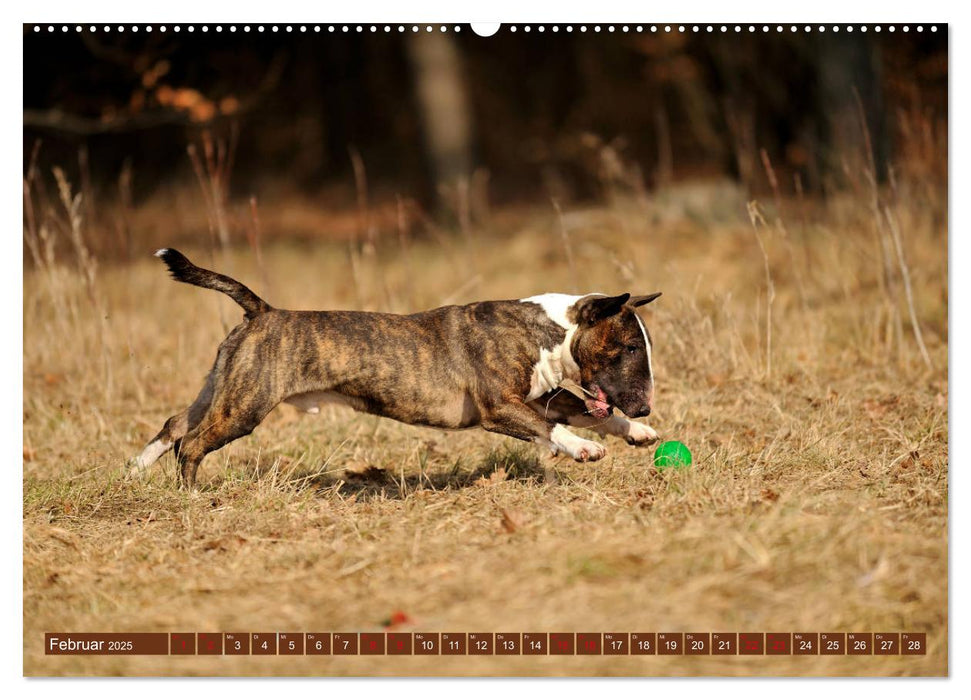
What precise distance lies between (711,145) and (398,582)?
1571 cm

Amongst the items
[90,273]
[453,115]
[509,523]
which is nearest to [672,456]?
[509,523]

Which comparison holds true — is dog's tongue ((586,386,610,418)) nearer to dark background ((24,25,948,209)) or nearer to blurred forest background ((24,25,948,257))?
blurred forest background ((24,25,948,257))

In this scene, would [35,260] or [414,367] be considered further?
[35,260]

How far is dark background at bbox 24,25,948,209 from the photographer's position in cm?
1109

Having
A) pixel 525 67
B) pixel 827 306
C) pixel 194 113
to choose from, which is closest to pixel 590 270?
pixel 827 306

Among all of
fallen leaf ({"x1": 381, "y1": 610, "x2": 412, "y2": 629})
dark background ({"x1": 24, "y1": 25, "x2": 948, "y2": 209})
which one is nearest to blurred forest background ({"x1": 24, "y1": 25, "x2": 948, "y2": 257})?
dark background ({"x1": 24, "y1": 25, "x2": 948, "y2": 209})

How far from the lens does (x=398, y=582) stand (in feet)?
16.2

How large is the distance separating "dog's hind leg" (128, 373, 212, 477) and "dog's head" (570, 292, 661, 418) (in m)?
2.04

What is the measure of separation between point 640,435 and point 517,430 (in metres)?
0.71

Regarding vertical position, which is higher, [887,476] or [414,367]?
[414,367]

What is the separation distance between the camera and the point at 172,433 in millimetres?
6395

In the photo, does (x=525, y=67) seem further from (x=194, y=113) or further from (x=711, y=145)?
(x=194, y=113)

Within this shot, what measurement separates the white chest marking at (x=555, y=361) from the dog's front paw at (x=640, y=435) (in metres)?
0.44

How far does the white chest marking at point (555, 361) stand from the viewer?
6.10 m
